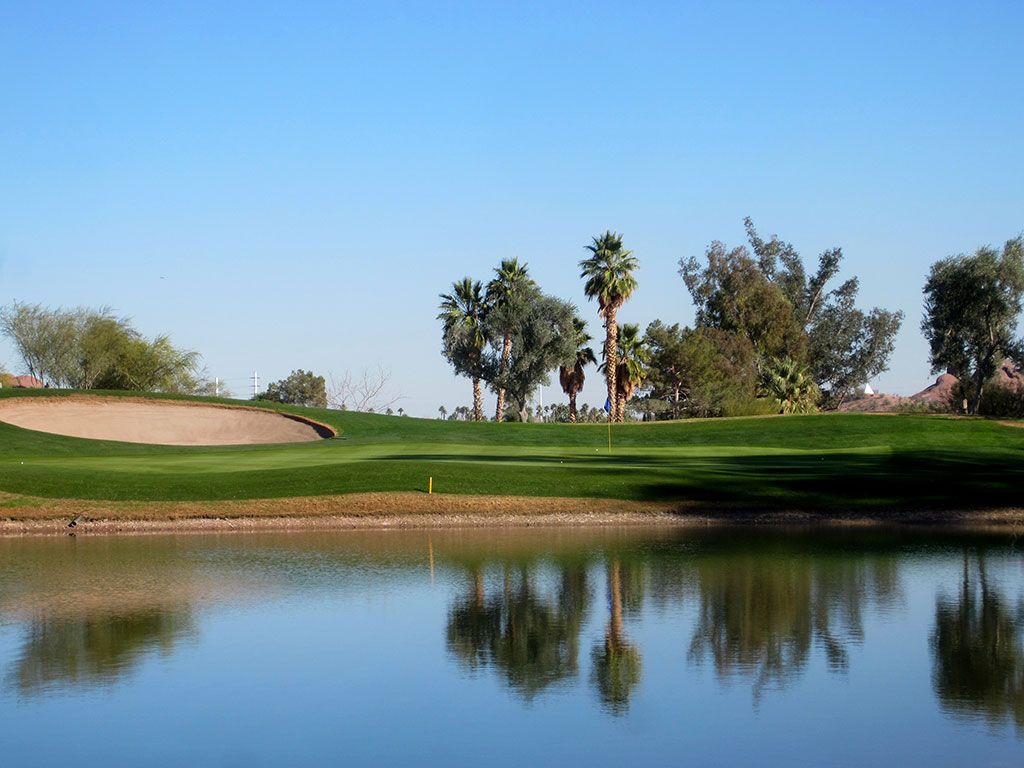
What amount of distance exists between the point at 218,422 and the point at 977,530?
39101 millimetres

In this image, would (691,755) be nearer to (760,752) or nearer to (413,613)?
(760,752)

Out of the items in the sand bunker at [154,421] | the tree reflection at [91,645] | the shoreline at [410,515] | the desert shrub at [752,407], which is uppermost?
the desert shrub at [752,407]

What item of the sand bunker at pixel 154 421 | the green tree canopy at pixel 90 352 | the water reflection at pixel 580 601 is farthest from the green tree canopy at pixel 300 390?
the water reflection at pixel 580 601

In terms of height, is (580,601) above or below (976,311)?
below

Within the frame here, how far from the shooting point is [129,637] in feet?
59.2

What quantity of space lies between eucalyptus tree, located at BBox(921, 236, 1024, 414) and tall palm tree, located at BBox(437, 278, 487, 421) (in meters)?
31.5

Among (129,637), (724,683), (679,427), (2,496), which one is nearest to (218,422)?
(679,427)

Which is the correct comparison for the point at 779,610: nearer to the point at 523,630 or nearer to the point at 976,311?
the point at 523,630

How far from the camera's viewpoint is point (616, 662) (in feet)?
52.5

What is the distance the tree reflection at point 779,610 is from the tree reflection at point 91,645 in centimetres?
746

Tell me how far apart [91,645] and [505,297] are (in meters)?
73.7

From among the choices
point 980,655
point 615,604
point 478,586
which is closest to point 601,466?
point 478,586

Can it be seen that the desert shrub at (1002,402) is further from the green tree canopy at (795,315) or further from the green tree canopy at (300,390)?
the green tree canopy at (300,390)

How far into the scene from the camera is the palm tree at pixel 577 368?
92375mm
